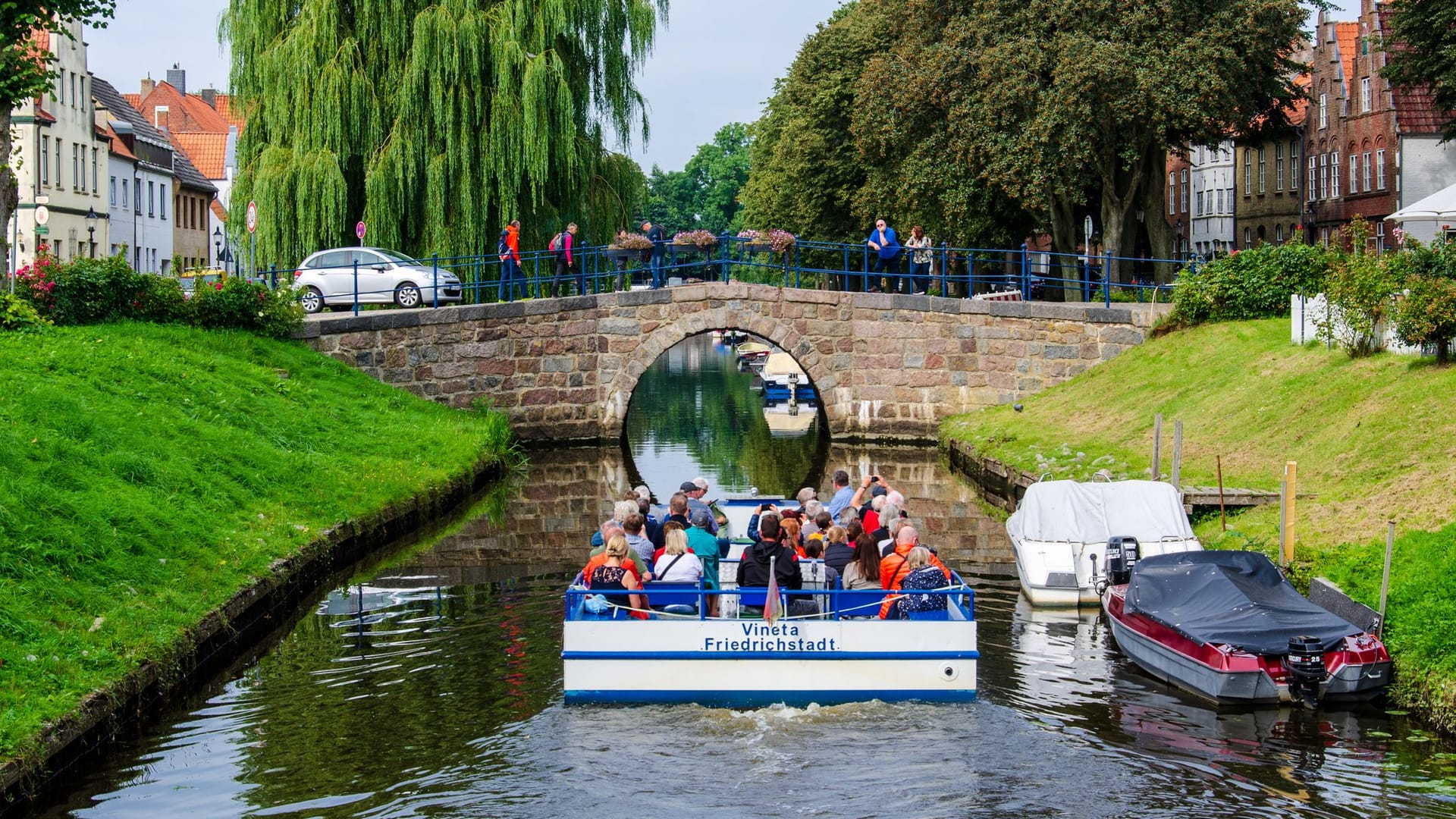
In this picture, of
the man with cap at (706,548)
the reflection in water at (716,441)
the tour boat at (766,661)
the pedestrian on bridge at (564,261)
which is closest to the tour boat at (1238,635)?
the tour boat at (766,661)

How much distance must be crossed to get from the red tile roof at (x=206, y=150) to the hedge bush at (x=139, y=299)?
51.1 meters

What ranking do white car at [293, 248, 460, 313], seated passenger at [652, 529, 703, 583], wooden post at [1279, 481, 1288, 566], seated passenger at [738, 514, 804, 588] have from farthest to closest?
white car at [293, 248, 460, 313]
wooden post at [1279, 481, 1288, 566]
seated passenger at [652, 529, 703, 583]
seated passenger at [738, 514, 804, 588]

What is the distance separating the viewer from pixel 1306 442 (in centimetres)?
2092

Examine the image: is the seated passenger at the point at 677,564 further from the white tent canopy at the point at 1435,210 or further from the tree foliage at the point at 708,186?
the tree foliage at the point at 708,186

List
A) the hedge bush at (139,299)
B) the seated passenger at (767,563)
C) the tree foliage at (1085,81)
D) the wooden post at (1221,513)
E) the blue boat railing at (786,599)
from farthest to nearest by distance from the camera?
the tree foliage at (1085,81), the hedge bush at (139,299), the wooden post at (1221,513), the seated passenger at (767,563), the blue boat railing at (786,599)

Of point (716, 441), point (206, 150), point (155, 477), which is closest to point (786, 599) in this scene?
point (155, 477)

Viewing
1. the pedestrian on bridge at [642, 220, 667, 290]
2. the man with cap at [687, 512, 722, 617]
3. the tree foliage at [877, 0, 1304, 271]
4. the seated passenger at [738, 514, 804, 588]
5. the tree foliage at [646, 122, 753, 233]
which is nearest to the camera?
the seated passenger at [738, 514, 804, 588]

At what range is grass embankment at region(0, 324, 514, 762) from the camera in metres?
12.7

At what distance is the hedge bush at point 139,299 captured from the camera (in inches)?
1022

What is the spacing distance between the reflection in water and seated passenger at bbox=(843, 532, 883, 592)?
39.9 ft

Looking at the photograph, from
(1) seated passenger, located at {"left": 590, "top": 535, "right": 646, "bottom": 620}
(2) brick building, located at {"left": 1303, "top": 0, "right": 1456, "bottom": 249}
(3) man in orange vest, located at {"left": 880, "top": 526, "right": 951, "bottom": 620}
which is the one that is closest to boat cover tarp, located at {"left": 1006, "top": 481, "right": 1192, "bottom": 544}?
(3) man in orange vest, located at {"left": 880, "top": 526, "right": 951, "bottom": 620}

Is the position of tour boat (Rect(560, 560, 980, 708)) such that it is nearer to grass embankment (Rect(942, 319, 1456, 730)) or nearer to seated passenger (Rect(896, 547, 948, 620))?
seated passenger (Rect(896, 547, 948, 620))

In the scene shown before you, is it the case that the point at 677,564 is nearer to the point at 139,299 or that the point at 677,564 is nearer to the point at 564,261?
the point at 139,299

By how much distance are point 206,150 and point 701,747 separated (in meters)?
75.3
